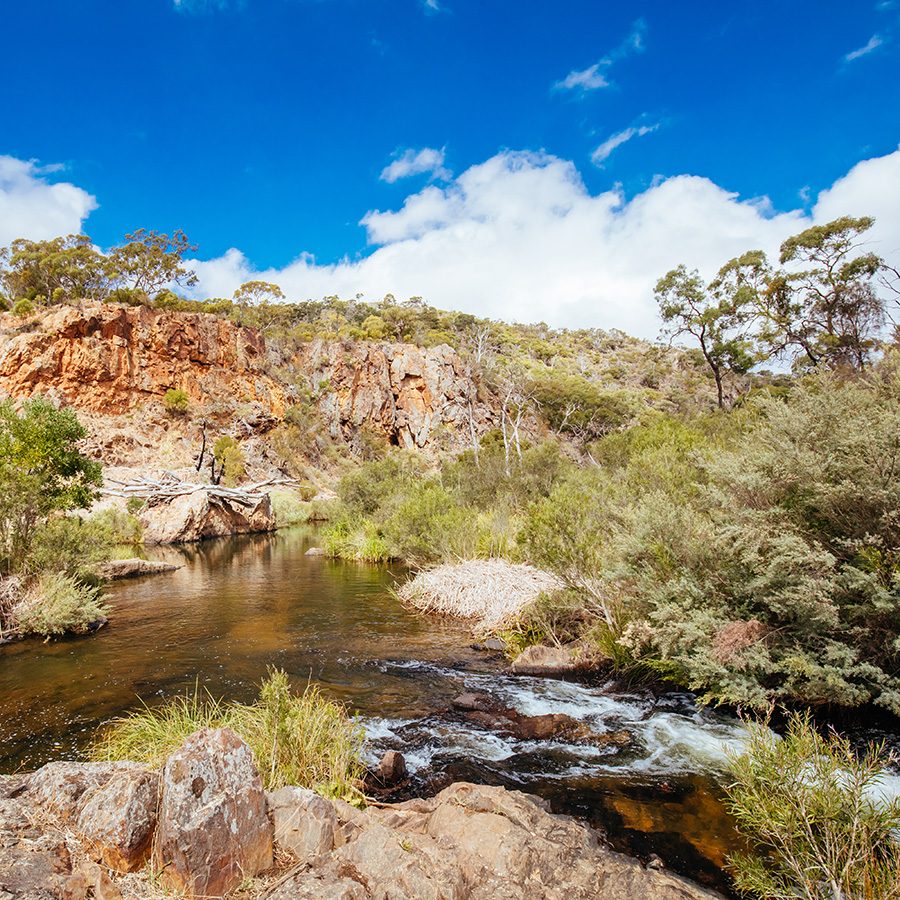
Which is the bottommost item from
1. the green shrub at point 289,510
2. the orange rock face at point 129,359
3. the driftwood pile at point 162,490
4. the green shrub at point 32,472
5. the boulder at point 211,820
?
the green shrub at point 289,510

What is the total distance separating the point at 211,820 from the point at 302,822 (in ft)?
2.24

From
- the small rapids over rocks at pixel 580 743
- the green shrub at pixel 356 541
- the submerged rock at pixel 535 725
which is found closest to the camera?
the small rapids over rocks at pixel 580 743

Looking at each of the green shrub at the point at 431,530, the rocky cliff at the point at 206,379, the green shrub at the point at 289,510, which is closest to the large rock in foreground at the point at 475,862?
the green shrub at the point at 431,530

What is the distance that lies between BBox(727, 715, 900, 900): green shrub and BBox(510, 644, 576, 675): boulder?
4.92 m

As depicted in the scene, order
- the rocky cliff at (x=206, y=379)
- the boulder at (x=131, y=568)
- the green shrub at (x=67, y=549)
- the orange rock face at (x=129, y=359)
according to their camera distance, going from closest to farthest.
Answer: the green shrub at (x=67, y=549), the boulder at (x=131, y=568), the orange rock face at (x=129, y=359), the rocky cliff at (x=206, y=379)

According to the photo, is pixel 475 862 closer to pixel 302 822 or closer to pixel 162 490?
pixel 302 822

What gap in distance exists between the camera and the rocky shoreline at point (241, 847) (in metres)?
3.25

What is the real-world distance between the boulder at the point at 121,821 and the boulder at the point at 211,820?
98 millimetres

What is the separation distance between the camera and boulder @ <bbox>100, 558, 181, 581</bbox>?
62.2 ft

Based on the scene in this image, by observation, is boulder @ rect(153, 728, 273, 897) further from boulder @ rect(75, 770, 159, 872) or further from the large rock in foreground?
the large rock in foreground

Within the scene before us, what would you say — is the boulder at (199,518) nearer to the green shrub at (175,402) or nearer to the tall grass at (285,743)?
the green shrub at (175,402)

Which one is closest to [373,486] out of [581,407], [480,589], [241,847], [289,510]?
[480,589]

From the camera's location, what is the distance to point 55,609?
1152 cm

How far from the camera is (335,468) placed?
5406 centimetres
